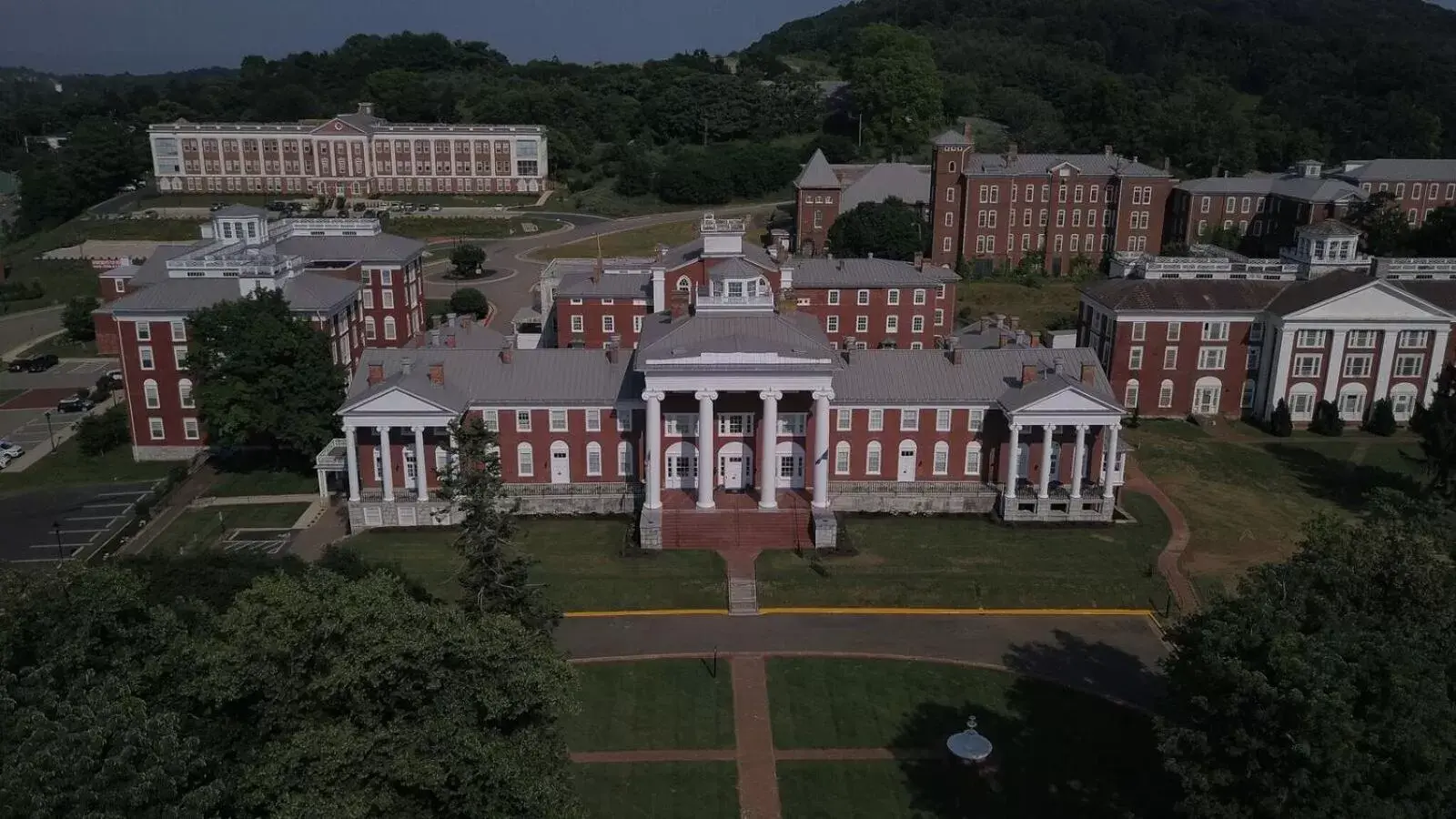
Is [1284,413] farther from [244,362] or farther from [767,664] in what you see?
[244,362]

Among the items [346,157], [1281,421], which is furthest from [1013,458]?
[346,157]

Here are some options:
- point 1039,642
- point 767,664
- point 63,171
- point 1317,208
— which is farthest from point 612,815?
point 63,171

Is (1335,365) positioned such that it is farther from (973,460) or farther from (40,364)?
(40,364)

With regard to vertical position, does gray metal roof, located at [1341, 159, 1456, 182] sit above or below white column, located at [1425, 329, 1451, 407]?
above

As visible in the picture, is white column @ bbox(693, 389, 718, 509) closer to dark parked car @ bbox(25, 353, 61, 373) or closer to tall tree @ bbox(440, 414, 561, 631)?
tall tree @ bbox(440, 414, 561, 631)

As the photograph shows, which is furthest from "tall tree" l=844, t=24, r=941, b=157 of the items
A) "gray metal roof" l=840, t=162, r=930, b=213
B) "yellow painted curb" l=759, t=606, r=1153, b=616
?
"yellow painted curb" l=759, t=606, r=1153, b=616

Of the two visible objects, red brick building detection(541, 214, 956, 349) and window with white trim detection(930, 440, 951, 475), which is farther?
red brick building detection(541, 214, 956, 349)
